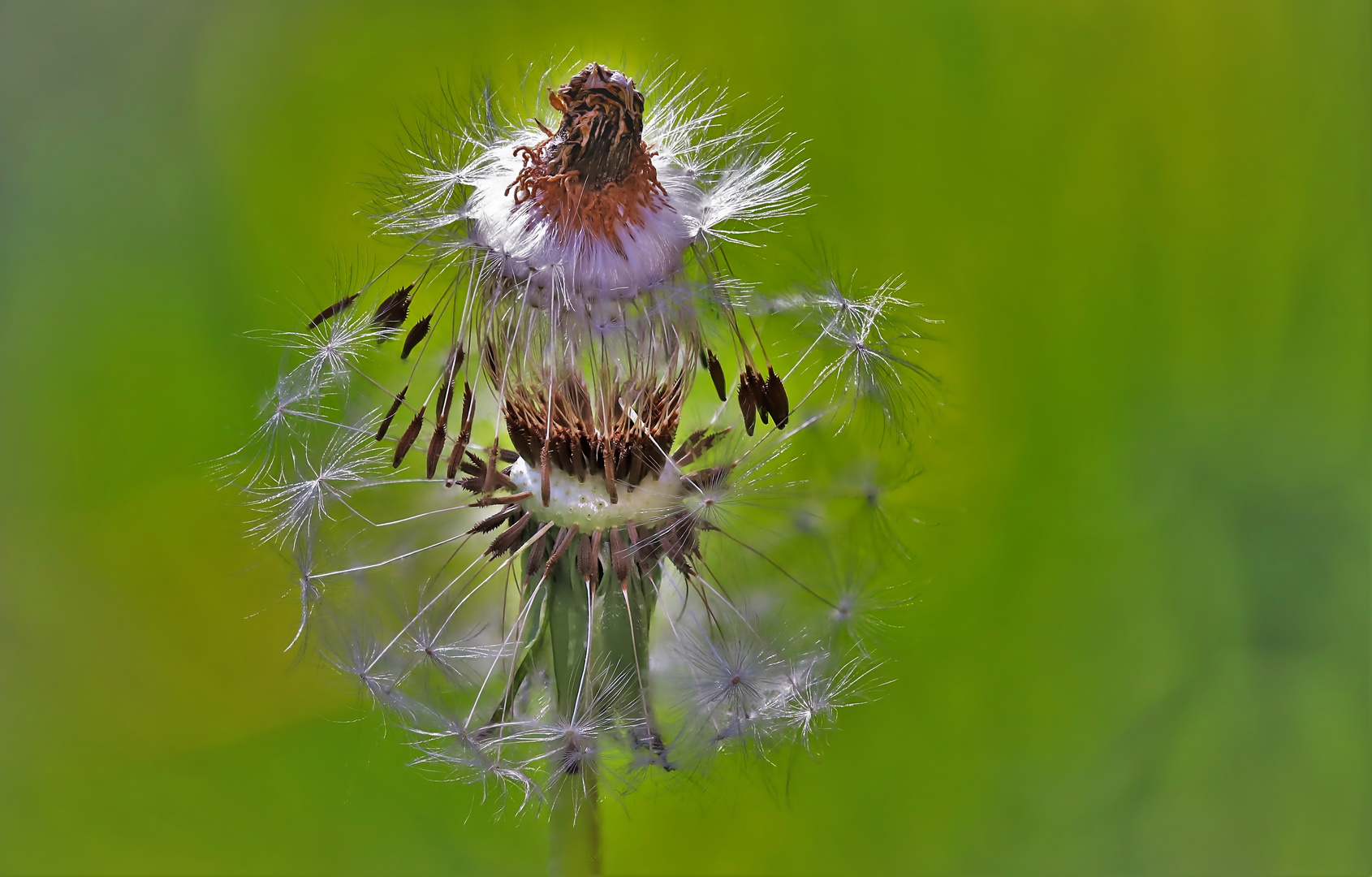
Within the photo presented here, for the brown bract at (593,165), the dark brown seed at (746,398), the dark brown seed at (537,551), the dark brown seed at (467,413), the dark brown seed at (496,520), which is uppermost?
the brown bract at (593,165)

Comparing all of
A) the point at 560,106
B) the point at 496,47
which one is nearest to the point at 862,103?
the point at 496,47

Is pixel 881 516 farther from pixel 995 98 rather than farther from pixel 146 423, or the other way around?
pixel 146 423

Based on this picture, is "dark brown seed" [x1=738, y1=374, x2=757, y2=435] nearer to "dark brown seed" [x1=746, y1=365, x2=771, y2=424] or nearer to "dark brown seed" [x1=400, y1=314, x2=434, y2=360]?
"dark brown seed" [x1=746, y1=365, x2=771, y2=424]

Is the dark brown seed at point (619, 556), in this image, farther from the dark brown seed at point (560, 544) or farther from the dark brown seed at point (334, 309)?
the dark brown seed at point (334, 309)

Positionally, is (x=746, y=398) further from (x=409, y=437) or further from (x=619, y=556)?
(x=409, y=437)

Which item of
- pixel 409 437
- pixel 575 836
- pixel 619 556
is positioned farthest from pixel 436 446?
pixel 575 836

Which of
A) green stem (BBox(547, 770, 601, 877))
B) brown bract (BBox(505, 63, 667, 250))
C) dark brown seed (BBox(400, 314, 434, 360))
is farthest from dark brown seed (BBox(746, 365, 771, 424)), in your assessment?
green stem (BBox(547, 770, 601, 877))

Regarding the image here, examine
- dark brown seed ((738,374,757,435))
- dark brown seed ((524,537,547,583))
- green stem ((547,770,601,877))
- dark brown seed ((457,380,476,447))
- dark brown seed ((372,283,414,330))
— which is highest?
dark brown seed ((372,283,414,330))

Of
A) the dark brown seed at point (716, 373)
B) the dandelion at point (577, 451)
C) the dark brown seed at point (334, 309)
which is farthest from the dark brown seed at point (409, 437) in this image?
the dark brown seed at point (716, 373)
